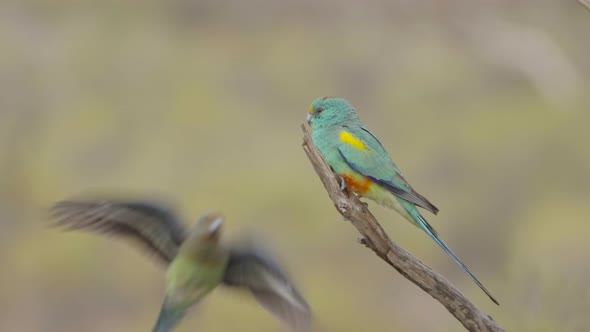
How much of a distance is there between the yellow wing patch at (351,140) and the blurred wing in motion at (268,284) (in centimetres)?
78

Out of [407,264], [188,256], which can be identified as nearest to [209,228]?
[188,256]

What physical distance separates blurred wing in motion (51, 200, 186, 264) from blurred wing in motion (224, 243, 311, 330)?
325mm

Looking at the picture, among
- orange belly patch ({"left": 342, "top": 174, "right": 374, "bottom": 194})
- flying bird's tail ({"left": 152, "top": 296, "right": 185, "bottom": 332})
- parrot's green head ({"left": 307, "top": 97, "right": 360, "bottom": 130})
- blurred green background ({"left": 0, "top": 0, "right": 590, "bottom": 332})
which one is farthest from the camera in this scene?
blurred green background ({"left": 0, "top": 0, "right": 590, "bottom": 332})

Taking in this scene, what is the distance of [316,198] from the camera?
29.1 ft

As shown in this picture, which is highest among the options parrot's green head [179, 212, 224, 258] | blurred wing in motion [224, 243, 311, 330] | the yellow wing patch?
the yellow wing patch

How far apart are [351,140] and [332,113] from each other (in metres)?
0.29

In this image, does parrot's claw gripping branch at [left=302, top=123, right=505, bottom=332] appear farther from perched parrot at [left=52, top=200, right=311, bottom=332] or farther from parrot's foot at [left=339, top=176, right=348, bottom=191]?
perched parrot at [left=52, top=200, right=311, bottom=332]

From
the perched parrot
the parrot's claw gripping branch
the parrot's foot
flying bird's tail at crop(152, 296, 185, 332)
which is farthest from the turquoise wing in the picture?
flying bird's tail at crop(152, 296, 185, 332)

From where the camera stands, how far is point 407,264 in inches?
134

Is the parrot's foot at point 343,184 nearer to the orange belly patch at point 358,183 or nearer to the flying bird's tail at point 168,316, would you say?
the orange belly patch at point 358,183

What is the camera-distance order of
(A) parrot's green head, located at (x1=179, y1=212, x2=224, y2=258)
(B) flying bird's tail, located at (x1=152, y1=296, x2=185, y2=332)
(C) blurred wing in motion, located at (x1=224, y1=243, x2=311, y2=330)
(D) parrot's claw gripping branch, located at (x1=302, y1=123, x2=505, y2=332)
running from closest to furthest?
1. (D) parrot's claw gripping branch, located at (x1=302, y1=123, x2=505, y2=332)
2. (C) blurred wing in motion, located at (x1=224, y1=243, x2=311, y2=330)
3. (A) parrot's green head, located at (x1=179, y1=212, x2=224, y2=258)
4. (B) flying bird's tail, located at (x1=152, y1=296, x2=185, y2=332)

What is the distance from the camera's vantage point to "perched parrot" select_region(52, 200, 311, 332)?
3.57 metres

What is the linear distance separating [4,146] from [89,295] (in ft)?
7.11

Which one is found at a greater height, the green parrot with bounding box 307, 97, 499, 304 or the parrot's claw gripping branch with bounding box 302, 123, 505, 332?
the green parrot with bounding box 307, 97, 499, 304
